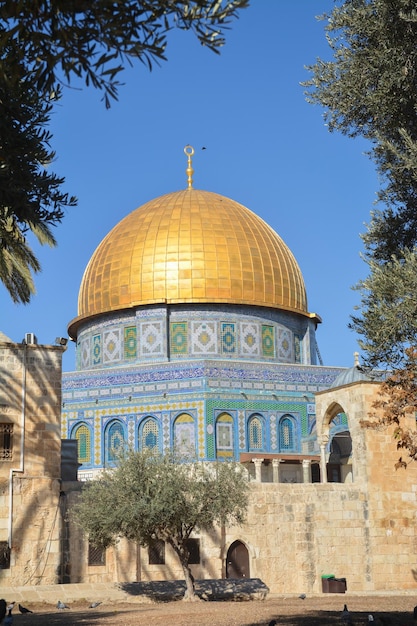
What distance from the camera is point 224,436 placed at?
29.2m

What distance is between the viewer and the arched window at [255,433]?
96.8 ft

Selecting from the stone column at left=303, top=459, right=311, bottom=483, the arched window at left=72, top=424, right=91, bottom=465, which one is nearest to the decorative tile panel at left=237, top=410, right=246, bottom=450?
the stone column at left=303, top=459, right=311, bottom=483

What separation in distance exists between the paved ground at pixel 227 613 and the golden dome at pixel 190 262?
56.4 feet

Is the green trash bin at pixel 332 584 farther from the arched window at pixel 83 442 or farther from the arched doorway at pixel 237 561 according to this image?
the arched window at pixel 83 442

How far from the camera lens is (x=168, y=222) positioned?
33781 millimetres

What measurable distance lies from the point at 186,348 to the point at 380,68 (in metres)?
22.3

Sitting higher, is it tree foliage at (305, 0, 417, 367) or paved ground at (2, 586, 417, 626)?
tree foliage at (305, 0, 417, 367)

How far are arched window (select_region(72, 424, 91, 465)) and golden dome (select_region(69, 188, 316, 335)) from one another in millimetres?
4625

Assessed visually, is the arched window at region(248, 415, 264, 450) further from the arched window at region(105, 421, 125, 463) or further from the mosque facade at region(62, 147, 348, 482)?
the arched window at region(105, 421, 125, 463)

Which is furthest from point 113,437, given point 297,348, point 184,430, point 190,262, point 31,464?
point 31,464

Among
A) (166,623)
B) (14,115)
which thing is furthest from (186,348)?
(14,115)

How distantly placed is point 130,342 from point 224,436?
5.35 meters

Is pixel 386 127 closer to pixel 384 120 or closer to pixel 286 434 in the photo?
pixel 384 120

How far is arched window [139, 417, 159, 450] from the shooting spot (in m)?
29.6
